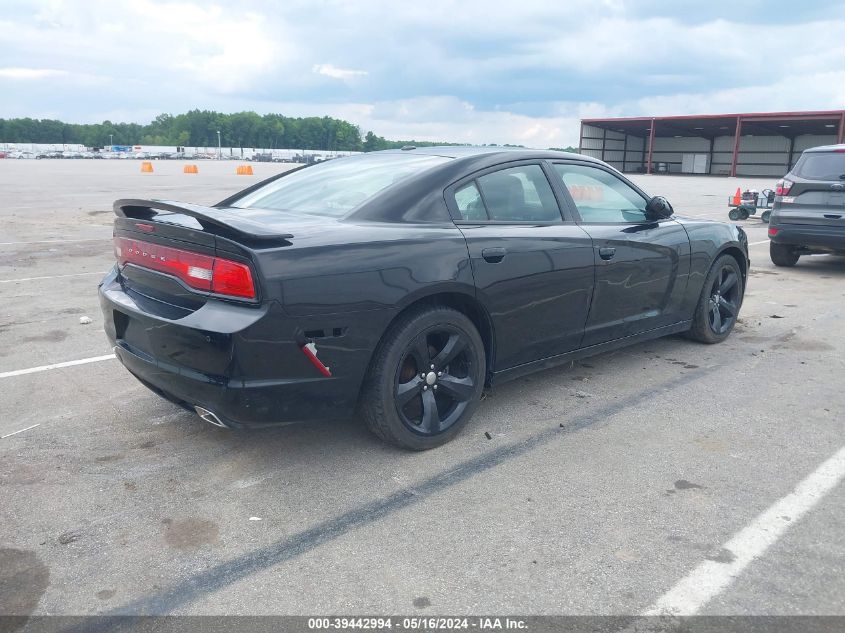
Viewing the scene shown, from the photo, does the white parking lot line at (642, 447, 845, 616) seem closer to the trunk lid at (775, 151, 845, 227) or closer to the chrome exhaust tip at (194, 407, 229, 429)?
the chrome exhaust tip at (194, 407, 229, 429)

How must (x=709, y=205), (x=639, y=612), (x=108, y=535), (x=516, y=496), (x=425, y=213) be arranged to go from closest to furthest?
(x=639, y=612)
(x=108, y=535)
(x=516, y=496)
(x=425, y=213)
(x=709, y=205)

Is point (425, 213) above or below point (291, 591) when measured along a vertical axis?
above

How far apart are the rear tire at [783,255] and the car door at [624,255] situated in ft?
18.7

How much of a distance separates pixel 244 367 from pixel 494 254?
4.84 feet

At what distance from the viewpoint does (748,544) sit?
286cm

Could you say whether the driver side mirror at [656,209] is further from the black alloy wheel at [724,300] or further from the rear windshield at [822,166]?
the rear windshield at [822,166]

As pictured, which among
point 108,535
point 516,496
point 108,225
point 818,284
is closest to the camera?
point 108,535

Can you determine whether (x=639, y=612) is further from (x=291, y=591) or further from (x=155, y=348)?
(x=155, y=348)

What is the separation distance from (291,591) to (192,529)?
2.13 ft

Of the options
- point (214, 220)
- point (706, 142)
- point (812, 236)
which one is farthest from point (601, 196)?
point (706, 142)

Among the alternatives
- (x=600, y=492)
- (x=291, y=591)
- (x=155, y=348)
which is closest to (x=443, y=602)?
(x=291, y=591)

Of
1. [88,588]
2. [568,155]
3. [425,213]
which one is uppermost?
[568,155]

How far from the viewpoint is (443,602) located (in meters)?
2.48

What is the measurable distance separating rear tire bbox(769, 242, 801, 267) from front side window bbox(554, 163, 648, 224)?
6.03m
